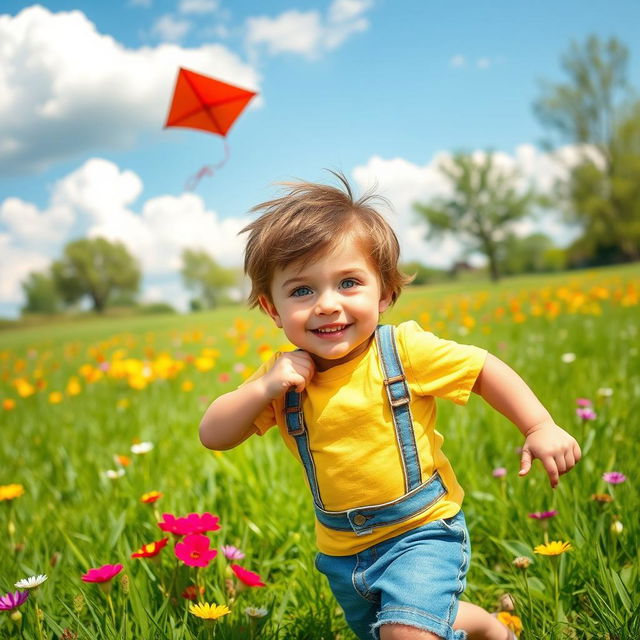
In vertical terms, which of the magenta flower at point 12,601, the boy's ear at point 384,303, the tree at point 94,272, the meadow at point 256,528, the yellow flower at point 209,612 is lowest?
the meadow at point 256,528

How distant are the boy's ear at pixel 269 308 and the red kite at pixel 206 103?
1.18 metres

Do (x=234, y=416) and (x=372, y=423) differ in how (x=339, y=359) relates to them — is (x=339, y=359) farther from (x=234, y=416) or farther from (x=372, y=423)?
(x=234, y=416)

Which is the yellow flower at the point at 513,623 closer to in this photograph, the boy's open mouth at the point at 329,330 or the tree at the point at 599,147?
the boy's open mouth at the point at 329,330

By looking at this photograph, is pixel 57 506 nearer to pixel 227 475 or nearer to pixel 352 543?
pixel 227 475

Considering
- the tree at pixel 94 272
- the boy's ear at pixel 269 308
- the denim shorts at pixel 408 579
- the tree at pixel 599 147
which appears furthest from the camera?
the tree at pixel 94 272

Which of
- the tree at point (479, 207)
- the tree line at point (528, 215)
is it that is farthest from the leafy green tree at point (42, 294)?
the tree at point (479, 207)

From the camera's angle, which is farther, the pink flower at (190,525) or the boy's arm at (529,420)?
the pink flower at (190,525)

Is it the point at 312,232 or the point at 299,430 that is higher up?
the point at 312,232

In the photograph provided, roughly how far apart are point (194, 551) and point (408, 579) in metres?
0.59

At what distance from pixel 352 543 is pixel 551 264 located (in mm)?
62111

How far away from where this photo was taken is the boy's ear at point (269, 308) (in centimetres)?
176

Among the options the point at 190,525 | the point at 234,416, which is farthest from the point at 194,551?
the point at 234,416

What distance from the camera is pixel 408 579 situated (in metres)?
1.48

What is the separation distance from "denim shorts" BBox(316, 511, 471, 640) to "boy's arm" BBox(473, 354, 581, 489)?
1.07ft
